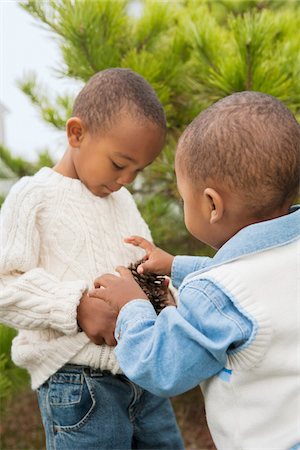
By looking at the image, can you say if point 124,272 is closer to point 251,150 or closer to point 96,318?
point 96,318

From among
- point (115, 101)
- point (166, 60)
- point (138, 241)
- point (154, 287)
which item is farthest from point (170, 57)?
point (154, 287)

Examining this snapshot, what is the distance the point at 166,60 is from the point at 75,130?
2.23ft

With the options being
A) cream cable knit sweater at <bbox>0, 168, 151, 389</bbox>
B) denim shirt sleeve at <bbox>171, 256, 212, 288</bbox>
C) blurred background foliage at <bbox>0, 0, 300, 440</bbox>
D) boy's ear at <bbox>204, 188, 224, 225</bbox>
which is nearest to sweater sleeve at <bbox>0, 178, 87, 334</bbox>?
cream cable knit sweater at <bbox>0, 168, 151, 389</bbox>

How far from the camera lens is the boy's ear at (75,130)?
4.42 feet

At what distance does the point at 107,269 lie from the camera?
131 cm

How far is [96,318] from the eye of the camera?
1189 millimetres

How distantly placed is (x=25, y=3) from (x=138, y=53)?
375mm

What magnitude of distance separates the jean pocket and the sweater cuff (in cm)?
12

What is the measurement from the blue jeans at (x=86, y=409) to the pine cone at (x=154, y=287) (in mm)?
199

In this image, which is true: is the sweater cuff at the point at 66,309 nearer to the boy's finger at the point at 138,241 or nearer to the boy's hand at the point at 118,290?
the boy's hand at the point at 118,290

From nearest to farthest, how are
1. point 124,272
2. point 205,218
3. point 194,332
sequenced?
1. point 194,332
2. point 205,218
3. point 124,272

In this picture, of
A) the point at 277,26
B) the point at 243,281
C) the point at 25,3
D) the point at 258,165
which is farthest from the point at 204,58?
the point at 243,281

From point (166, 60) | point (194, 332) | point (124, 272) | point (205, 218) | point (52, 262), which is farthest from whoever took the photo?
point (166, 60)

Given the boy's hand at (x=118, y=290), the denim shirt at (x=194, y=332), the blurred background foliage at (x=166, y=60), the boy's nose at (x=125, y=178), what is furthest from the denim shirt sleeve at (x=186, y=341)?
the blurred background foliage at (x=166, y=60)
